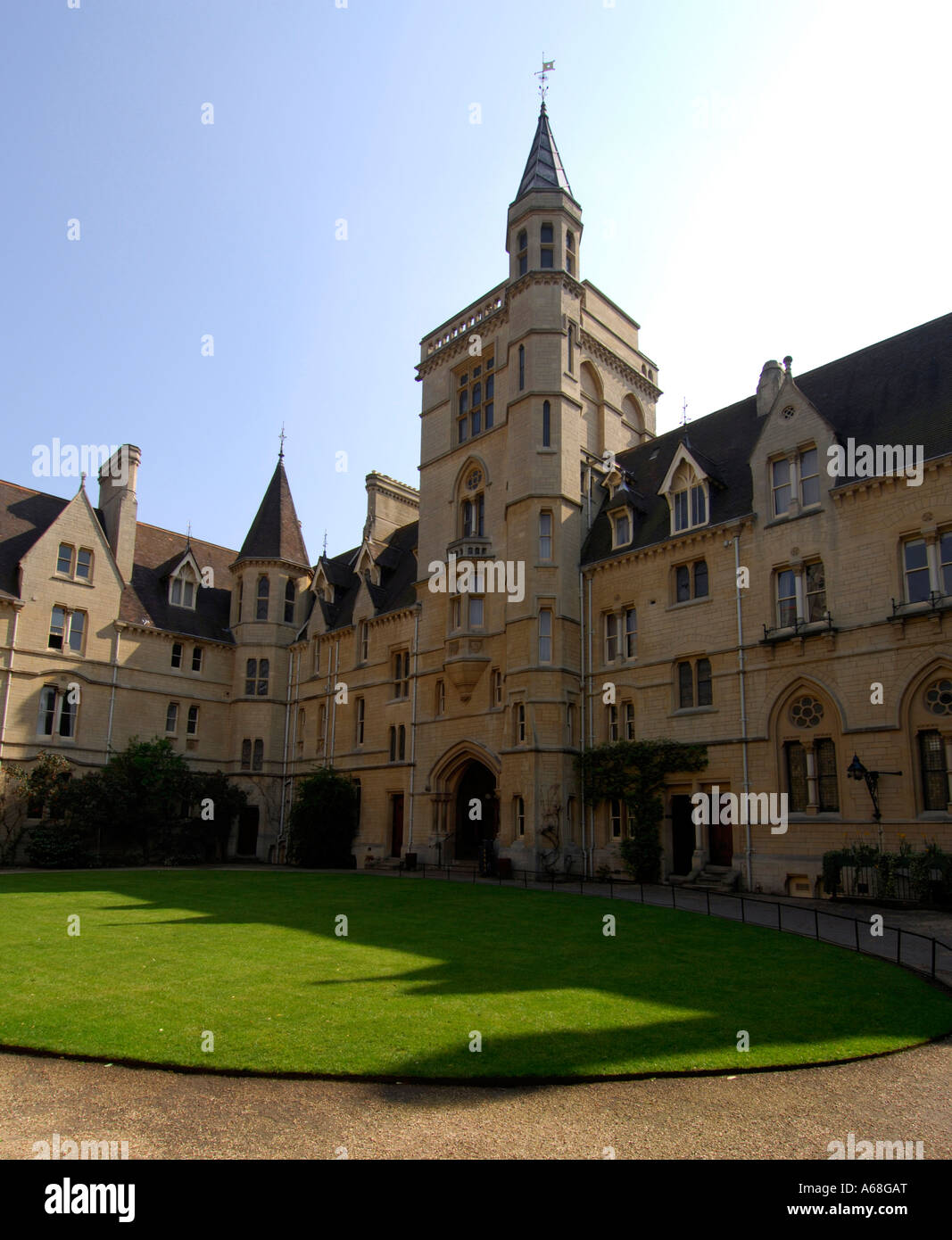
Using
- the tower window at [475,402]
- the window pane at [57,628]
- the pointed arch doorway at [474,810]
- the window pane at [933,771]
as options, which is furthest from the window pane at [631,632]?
the window pane at [57,628]

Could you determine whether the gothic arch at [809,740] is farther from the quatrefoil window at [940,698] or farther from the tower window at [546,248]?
the tower window at [546,248]

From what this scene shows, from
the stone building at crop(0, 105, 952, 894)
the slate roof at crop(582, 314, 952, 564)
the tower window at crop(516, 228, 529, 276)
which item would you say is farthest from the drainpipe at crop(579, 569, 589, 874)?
the tower window at crop(516, 228, 529, 276)

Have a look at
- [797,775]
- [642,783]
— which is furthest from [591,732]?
[797,775]

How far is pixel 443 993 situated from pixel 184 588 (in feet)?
135

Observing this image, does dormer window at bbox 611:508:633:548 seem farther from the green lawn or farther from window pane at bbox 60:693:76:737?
window pane at bbox 60:693:76:737

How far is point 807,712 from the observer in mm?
26359

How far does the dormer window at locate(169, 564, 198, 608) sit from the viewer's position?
48.0 metres

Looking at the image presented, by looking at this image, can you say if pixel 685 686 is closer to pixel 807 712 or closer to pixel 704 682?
pixel 704 682

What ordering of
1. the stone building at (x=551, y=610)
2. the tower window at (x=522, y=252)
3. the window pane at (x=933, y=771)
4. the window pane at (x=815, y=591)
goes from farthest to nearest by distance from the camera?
the tower window at (x=522, y=252), the window pane at (x=815, y=591), the stone building at (x=551, y=610), the window pane at (x=933, y=771)

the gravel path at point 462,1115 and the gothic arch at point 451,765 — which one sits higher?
the gothic arch at point 451,765

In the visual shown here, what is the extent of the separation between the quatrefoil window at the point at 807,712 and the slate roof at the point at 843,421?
6.61m

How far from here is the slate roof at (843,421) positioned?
25938mm
